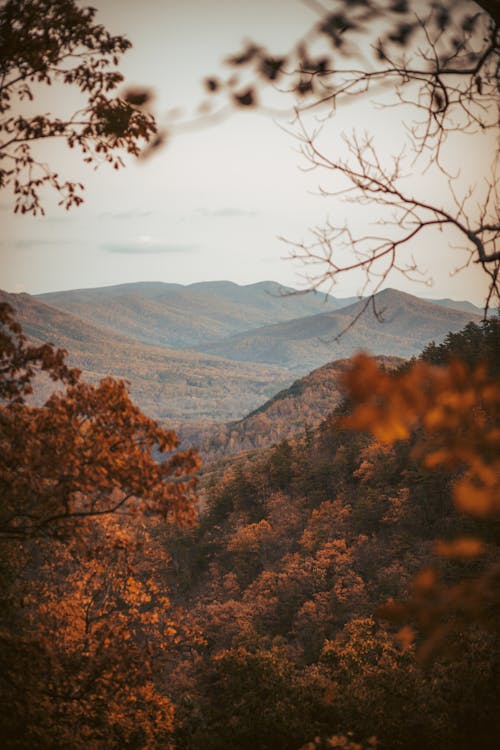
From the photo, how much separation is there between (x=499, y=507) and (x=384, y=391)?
0.89 m

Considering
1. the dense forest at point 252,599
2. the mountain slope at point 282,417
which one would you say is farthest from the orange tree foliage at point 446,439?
the mountain slope at point 282,417

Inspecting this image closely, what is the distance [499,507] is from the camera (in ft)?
8.89

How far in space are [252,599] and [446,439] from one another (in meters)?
32.0

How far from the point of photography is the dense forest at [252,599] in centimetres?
312

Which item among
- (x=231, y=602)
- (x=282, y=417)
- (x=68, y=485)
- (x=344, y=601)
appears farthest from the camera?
(x=282, y=417)

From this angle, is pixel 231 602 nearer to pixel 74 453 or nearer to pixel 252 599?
pixel 252 599

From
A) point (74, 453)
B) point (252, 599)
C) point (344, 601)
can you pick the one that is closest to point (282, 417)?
point (252, 599)

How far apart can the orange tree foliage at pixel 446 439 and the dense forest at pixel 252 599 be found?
1cm

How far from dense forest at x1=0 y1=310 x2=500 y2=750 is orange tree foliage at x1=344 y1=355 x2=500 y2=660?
0.01m

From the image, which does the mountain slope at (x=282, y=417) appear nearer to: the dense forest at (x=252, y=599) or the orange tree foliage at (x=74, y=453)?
the dense forest at (x=252, y=599)

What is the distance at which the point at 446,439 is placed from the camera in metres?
3.12

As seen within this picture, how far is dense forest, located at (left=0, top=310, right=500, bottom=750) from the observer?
123 inches

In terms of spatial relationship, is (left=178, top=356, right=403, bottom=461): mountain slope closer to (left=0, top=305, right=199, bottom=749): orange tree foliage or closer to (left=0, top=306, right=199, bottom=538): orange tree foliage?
(left=0, top=305, right=199, bottom=749): orange tree foliage

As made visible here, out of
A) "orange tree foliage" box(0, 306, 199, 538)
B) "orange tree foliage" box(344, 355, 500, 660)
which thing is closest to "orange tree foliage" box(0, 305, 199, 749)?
"orange tree foliage" box(0, 306, 199, 538)
